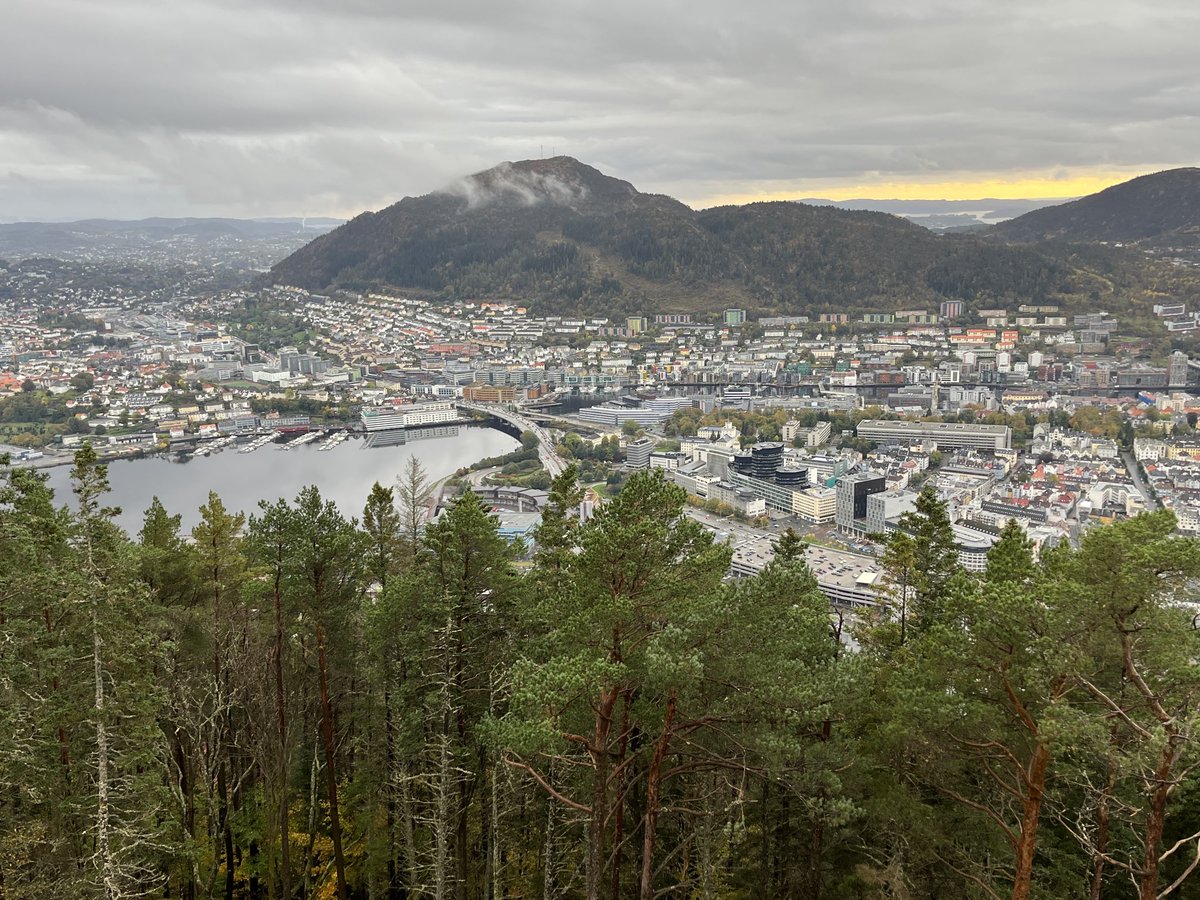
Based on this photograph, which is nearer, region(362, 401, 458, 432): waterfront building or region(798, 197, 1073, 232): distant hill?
region(362, 401, 458, 432): waterfront building

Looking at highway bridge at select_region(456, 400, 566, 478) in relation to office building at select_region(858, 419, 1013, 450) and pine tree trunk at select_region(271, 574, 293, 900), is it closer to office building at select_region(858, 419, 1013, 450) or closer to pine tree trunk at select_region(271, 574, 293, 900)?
office building at select_region(858, 419, 1013, 450)

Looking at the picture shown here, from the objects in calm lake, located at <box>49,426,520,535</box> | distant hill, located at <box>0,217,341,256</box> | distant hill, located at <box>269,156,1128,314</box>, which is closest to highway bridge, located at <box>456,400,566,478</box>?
calm lake, located at <box>49,426,520,535</box>

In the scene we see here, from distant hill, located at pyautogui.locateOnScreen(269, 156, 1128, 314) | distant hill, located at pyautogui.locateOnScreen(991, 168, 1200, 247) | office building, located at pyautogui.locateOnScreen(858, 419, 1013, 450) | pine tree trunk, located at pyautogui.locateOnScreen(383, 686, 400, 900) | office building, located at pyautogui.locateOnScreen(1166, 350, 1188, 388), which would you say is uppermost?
distant hill, located at pyautogui.locateOnScreen(991, 168, 1200, 247)

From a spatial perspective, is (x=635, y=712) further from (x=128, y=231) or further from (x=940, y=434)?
(x=128, y=231)

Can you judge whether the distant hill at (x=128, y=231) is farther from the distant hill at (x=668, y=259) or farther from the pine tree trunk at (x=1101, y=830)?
the pine tree trunk at (x=1101, y=830)

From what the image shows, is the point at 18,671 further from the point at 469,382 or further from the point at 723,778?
the point at 469,382
